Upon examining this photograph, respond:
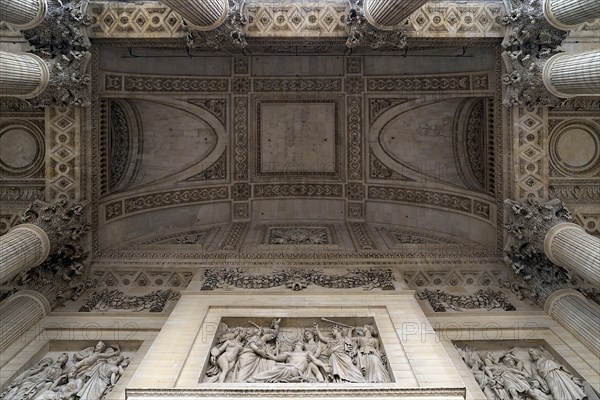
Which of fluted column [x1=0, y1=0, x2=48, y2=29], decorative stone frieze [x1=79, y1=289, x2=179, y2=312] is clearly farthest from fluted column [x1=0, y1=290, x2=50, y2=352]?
fluted column [x1=0, y1=0, x2=48, y2=29]

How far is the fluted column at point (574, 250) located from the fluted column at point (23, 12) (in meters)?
10.6

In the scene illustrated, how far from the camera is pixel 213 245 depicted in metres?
11.2

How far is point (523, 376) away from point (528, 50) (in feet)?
21.0

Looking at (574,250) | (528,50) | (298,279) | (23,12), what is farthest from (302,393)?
(528,50)

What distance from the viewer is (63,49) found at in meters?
9.38

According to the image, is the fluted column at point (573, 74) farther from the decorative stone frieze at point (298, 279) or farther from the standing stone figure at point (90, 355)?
the standing stone figure at point (90, 355)

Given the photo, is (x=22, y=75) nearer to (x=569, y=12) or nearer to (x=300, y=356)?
(x=300, y=356)

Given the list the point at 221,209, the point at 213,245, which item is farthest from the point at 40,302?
the point at 221,209

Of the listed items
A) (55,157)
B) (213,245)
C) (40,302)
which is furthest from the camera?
(213,245)

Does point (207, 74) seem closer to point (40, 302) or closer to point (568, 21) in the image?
point (40, 302)

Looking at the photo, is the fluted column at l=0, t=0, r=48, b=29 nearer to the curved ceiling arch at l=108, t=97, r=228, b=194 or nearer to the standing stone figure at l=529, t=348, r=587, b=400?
the curved ceiling arch at l=108, t=97, r=228, b=194

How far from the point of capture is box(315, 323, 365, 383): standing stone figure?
6.59 metres

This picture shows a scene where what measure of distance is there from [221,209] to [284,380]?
689 centimetres

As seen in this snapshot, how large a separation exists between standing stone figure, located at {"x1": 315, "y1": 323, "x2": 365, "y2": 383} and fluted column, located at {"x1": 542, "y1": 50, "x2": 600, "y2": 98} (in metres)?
5.96
